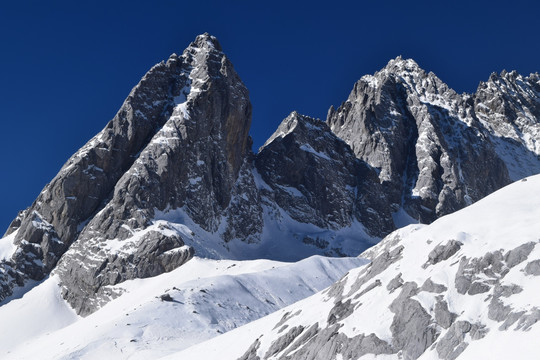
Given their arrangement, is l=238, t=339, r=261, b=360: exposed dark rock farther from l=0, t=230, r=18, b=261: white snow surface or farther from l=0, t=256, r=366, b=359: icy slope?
l=0, t=230, r=18, b=261: white snow surface

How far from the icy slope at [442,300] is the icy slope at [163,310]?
31612 mm

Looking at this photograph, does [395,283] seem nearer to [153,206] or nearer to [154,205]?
[153,206]

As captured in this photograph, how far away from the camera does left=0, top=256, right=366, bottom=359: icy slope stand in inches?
3939

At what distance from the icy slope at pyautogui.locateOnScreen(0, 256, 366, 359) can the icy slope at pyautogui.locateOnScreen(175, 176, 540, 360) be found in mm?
31612

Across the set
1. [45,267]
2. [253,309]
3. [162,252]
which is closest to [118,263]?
[162,252]

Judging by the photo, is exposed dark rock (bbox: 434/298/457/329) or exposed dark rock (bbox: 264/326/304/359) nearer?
exposed dark rock (bbox: 434/298/457/329)

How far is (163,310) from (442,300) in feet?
192

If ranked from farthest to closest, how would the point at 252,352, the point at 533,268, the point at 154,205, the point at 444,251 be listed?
the point at 154,205 < the point at 252,352 < the point at 444,251 < the point at 533,268

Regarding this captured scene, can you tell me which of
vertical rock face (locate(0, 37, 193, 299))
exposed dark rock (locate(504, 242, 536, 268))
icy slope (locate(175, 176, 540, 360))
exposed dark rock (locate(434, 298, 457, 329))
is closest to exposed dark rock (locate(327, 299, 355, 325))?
icy slope (locate(175, 176, 540, 360))

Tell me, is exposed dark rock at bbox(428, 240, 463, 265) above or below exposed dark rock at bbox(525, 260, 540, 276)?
above

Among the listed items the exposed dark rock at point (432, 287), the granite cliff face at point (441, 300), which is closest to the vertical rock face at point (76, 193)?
the granite cliff face at point (441, 300)

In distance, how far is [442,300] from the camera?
55.2 meters

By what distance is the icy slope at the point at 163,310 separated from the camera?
100 meters

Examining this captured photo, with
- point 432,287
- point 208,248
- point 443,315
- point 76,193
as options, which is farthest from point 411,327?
point 76,193
